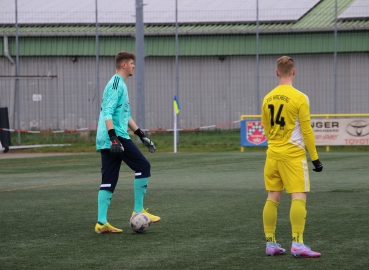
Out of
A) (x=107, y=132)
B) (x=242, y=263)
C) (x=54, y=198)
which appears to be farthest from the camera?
(x=54, y=198)

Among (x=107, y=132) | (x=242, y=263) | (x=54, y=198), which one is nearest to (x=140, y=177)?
(x=107, y=132)

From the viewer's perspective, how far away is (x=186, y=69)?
3139 cm

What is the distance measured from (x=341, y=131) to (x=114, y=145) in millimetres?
18896

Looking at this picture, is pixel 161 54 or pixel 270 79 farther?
pixel 161 54

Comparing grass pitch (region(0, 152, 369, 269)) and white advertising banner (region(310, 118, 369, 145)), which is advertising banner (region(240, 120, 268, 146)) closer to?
white advertising banner (region(310, 118, 369, 145))

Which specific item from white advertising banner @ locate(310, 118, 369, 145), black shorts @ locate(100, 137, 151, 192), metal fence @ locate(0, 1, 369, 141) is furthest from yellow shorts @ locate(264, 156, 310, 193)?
metal fence @ locate(0, 1, 369, 141)

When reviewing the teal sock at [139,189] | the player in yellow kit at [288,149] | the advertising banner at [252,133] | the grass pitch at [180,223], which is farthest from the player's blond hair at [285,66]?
the advertising banner at [252,133]

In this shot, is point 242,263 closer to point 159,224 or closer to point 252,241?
point 252,241

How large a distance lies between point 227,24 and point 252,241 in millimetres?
24367

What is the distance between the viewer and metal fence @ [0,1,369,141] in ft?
96.2

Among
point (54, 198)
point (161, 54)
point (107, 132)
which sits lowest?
point (54, 198)

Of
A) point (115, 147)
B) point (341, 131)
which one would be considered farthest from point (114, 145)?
point (341, 131)

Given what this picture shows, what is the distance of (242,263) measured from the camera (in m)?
6.98

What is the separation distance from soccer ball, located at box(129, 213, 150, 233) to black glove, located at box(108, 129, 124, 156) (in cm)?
78
